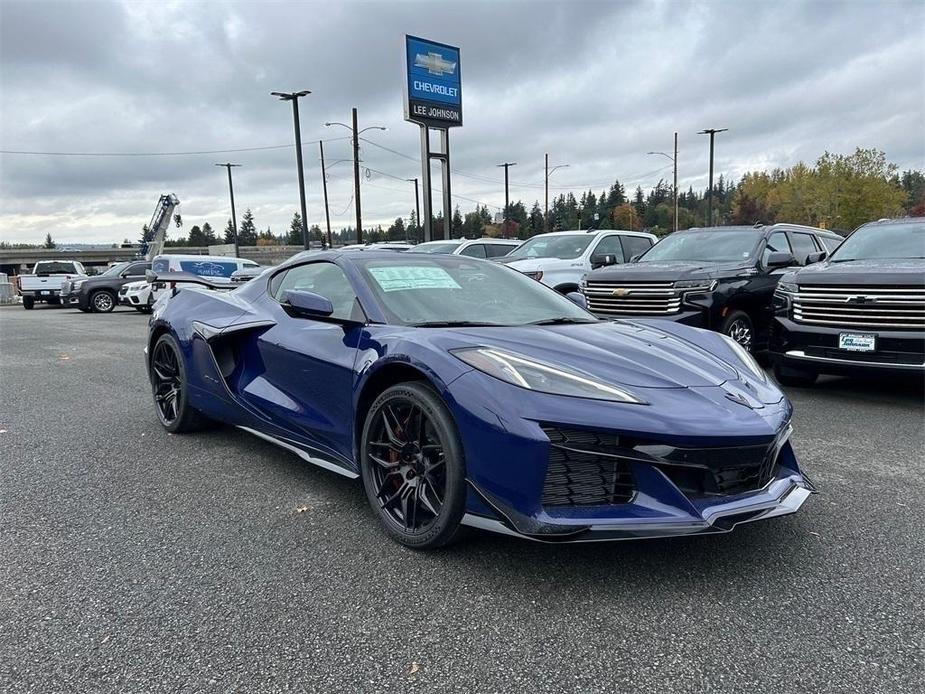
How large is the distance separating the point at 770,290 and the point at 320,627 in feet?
23.2

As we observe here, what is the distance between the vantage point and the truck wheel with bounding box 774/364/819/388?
19.9ft

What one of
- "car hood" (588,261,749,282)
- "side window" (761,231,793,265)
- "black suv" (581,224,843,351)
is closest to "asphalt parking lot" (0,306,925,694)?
"black suv" (581,224,843,351)

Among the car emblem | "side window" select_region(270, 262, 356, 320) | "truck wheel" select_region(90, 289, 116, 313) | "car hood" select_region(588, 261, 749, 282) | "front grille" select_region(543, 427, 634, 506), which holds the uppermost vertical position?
"side window" select_region(270, 262, 356, 320)

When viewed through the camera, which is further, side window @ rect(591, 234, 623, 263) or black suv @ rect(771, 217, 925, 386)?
side window @ rect(591, 234, 623, 263)

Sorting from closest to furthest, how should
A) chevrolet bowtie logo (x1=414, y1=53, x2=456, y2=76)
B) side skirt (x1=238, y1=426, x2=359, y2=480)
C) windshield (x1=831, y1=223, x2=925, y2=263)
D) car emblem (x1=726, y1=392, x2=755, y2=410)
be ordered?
1. car emblem (x1=726, y1=392, x2=755, y2=410)
2. side skirt (x1=238, y1=426, x2=359, y2=480)
3. windshield (x1=831, y1=223, x2=925, y2=263)
4. chevrolet bowtie logo (x1=414, y1=53, x2=456, y2=76)

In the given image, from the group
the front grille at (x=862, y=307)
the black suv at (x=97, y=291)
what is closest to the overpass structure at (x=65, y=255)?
the black suv at (x=97, y=291)

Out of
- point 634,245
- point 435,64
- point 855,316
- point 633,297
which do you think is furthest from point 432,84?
point 855,316

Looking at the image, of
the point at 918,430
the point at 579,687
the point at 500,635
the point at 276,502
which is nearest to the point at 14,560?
the point at 276,502

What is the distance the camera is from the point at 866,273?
5566 millimetres

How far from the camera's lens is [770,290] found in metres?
7.75

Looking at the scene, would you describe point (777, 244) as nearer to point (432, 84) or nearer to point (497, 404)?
point (497, 404)

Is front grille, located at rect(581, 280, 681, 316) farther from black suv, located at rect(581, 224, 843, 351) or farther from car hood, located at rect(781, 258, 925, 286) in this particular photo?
car hood, located at rect(781, 258, 925, 286)

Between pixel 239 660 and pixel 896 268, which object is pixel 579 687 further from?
pixel 896 268

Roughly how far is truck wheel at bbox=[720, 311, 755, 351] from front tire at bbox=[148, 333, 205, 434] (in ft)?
17.5
